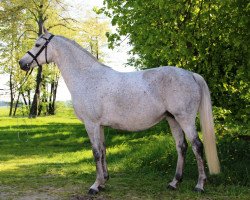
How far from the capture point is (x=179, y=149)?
7.24 metres

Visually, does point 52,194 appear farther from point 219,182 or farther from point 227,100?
point 227,100

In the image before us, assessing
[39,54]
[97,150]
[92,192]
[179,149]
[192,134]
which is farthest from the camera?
[39,54]

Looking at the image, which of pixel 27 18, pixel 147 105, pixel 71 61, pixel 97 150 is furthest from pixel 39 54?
pixel 27 18

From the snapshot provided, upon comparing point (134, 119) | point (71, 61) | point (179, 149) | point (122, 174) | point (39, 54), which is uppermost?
point (39, 54)

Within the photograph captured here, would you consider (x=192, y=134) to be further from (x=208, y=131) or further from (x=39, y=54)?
(x=39, y=54)

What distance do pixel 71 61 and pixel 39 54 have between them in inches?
26.1

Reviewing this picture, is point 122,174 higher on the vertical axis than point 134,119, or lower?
lower

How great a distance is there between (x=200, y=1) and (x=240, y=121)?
338 centimetres

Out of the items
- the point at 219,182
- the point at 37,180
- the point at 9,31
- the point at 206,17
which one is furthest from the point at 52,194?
the point at 9,31

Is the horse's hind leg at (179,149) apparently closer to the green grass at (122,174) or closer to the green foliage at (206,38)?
the green grass at (122,174)

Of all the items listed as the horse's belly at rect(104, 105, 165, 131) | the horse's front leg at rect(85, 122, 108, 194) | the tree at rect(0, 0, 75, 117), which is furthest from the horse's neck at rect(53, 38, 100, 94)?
the tree at rect(0, 0, 75, 117)

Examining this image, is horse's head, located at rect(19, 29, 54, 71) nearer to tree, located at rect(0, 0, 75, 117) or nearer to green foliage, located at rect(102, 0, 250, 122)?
green foliage, located at rect(102, 0, 250, 122)

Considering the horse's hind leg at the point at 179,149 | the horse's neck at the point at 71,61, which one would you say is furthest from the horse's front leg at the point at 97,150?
the horse's hind leg at the point at 179,149

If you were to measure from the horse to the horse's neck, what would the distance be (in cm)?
14
